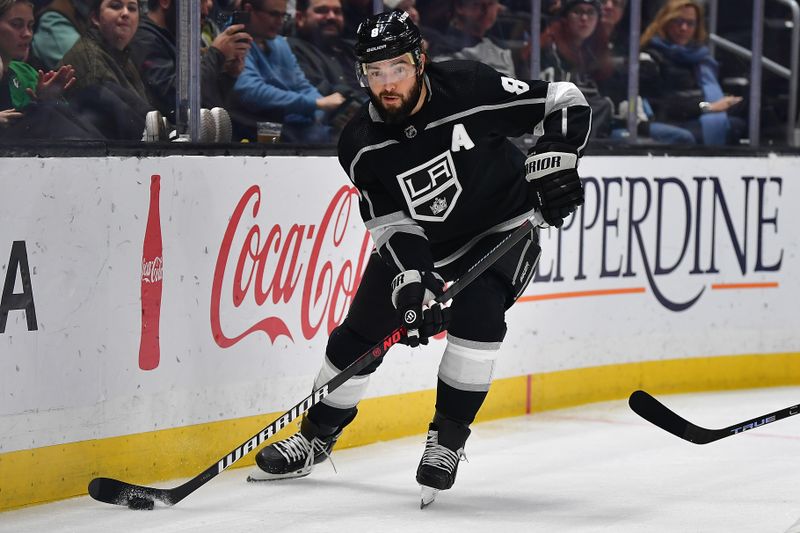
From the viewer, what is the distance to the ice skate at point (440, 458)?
10.5 ft

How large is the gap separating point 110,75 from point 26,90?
29 cm

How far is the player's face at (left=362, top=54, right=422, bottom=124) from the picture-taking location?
313 cm

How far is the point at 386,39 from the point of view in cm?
309

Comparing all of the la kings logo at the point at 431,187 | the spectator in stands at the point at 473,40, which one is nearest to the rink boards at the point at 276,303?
the spectator in stands at the point at 473,40

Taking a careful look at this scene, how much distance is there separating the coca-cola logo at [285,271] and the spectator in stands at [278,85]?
0.87ft

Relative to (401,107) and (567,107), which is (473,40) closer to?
(567,107)

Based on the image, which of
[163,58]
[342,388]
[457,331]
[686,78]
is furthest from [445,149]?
[686,78]

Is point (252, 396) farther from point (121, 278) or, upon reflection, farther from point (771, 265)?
point (771, 265)

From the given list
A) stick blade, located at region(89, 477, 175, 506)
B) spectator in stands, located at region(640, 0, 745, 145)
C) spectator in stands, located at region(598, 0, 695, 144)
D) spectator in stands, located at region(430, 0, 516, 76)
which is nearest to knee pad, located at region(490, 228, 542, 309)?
stick blade, located at region(89, 477, 175, 506)

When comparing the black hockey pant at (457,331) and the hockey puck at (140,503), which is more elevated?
the black hockey pant at (457,331)

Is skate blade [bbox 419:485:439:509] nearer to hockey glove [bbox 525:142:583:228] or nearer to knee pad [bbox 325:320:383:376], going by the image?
knee pad [bbox 325:320:383:376]

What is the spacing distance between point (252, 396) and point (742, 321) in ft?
7.58

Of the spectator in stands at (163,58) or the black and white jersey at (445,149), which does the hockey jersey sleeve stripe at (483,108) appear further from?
the spectator in stands at (163,58)

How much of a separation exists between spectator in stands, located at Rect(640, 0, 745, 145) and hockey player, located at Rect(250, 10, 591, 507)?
Answer: 202 centimetres
